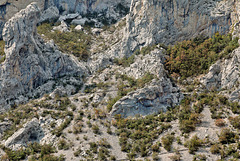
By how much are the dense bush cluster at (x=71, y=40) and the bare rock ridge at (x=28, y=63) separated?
5.84 metres

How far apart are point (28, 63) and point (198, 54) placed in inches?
1345

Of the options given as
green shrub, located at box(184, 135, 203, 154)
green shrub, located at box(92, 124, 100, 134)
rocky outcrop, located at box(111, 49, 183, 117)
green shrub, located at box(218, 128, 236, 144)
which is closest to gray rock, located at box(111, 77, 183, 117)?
rocky outcrop, located at box(111, 49, 183, 117)

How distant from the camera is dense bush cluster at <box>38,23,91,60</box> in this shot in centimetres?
5634

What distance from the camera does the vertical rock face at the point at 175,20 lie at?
4469cm

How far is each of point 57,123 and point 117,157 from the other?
12.0 metres

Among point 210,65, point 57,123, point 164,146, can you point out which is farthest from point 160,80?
point 57,123

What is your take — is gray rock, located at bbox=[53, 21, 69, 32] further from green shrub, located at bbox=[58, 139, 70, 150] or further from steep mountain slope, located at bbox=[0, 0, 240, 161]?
green shrub, located at bbox=[58, 139, 70, 150]

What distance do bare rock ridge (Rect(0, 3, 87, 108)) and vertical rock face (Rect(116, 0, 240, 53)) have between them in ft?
51.5

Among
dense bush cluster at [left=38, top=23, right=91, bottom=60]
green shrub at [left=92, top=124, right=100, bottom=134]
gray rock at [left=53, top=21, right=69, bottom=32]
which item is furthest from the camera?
gray rock at [left=53, top=21, right=69, bottom=32]

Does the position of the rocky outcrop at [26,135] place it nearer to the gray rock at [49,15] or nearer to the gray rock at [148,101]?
the gray rock at [148,101]

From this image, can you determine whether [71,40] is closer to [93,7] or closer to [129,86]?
[93,7]

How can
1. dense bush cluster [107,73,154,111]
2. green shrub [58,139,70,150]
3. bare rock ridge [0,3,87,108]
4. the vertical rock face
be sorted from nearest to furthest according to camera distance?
green shrub [58,139,70,150]
dense bush cluster [107,73,154,111]
bare rock ridge [0,3,87,108]
the vertical rock face

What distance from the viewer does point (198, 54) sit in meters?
42.4

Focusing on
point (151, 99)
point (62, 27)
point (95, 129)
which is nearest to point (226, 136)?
point (151, 99)
